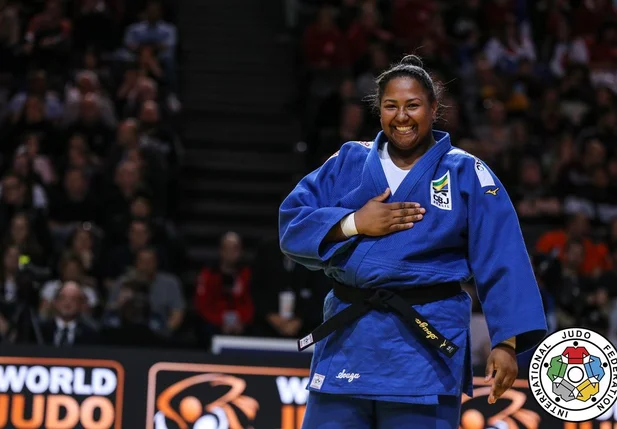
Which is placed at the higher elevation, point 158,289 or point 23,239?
point 23,239

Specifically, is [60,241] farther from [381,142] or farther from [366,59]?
[381,142]

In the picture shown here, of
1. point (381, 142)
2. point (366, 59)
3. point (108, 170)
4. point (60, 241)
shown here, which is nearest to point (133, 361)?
point (381, 142)

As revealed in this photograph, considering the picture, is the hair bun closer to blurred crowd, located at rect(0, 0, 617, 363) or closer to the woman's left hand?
the woman's left hand

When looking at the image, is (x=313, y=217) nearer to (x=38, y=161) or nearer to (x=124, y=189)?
(x=124, y=189)

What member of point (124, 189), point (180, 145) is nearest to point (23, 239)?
point (124, 189)

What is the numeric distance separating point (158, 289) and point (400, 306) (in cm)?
561

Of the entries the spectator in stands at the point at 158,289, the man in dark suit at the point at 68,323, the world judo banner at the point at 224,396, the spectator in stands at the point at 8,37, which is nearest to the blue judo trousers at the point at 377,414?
the world judo banner at the point at 224,396

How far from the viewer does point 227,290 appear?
29.2 ft

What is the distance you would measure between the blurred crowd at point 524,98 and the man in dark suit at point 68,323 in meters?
2.91

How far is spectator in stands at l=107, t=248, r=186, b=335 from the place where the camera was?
853 cm

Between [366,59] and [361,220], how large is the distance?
28.0 ft

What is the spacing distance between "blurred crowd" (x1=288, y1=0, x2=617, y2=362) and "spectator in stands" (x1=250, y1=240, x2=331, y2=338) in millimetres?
1315

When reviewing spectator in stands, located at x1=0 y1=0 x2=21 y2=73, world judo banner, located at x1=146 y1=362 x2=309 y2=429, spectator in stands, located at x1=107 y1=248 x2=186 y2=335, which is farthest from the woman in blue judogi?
spectator in stands, located at x1=0 y1=0 x2=21 y2=73

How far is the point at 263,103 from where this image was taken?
12.1m
